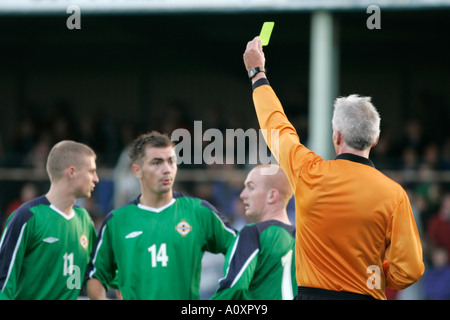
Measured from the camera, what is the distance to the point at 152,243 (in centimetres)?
526

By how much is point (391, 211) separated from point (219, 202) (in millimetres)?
6657

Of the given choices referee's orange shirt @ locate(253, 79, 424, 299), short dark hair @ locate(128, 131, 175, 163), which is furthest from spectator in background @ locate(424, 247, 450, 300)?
referee's orange shirt @ locate(253, 79, 424, 299)

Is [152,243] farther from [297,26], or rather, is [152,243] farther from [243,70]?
[243,70]

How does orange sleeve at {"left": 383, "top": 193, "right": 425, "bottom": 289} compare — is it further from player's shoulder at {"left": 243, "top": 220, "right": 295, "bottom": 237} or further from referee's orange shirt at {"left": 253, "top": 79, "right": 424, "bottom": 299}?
player's shoulder at {"left": 243, "top": 220, "right": 295, "bottom": 237}

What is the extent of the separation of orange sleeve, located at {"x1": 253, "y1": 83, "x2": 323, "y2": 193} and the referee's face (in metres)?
1.28

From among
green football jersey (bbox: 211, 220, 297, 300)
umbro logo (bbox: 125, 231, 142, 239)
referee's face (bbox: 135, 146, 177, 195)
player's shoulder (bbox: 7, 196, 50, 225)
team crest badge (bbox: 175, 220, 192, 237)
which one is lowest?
green football jersey (bbox: 211, 220, 297, 300)

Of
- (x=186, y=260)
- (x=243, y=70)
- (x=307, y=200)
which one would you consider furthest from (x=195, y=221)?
(x=243, y=70)

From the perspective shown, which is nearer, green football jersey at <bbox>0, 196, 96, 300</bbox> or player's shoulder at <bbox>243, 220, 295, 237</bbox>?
player's shoulder at <bbox>243, 220, 295, 237</bbox>

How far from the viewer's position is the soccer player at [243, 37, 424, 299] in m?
3.99

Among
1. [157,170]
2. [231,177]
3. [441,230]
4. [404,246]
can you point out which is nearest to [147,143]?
[157,170]

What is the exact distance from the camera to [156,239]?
5.27 metres

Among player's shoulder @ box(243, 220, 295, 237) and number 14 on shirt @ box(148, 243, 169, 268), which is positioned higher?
player's shoulder @ box(243, 220, 295, 237)

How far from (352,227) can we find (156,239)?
1753 mm

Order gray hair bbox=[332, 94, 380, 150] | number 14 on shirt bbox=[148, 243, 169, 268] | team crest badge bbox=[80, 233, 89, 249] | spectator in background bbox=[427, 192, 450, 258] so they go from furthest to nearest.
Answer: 1. spectator in background bbox=[427, 192, 450, 258]
2. team crest badge bbox=[80, 233, 89, 249]
3. number 14 on shirt bbox=[148, 243, 169, 268]
4. gray hair bbox=[332, 94, 380, 150]
